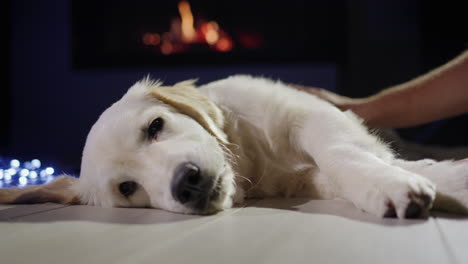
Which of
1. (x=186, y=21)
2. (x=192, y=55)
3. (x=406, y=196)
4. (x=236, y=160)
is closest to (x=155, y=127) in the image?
(x=236, y=160)

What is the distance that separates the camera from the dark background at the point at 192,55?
431 cm

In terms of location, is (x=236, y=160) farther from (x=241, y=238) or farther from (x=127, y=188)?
(x=241, y=238)

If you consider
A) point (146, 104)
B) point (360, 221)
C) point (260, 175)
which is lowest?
point (260, 175)

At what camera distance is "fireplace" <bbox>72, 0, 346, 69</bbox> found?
4.47m

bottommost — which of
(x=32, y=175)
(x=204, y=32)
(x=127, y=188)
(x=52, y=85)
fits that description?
(x=32, y=175)

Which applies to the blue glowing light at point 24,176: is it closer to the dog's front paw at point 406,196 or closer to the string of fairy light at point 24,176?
the string of fairy light at point 24,176

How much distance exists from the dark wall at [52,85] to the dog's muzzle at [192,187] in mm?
3377

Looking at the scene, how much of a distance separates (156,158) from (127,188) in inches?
9.3

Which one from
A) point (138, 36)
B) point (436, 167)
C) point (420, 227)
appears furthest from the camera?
point (138, 36)

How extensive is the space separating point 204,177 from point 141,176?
0.90ft

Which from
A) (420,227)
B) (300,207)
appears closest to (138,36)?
(300,207)

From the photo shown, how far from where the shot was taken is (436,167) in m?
1.40

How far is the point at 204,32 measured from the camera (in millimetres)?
4781

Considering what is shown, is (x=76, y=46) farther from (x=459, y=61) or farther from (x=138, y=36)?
(x=459, y=61)
